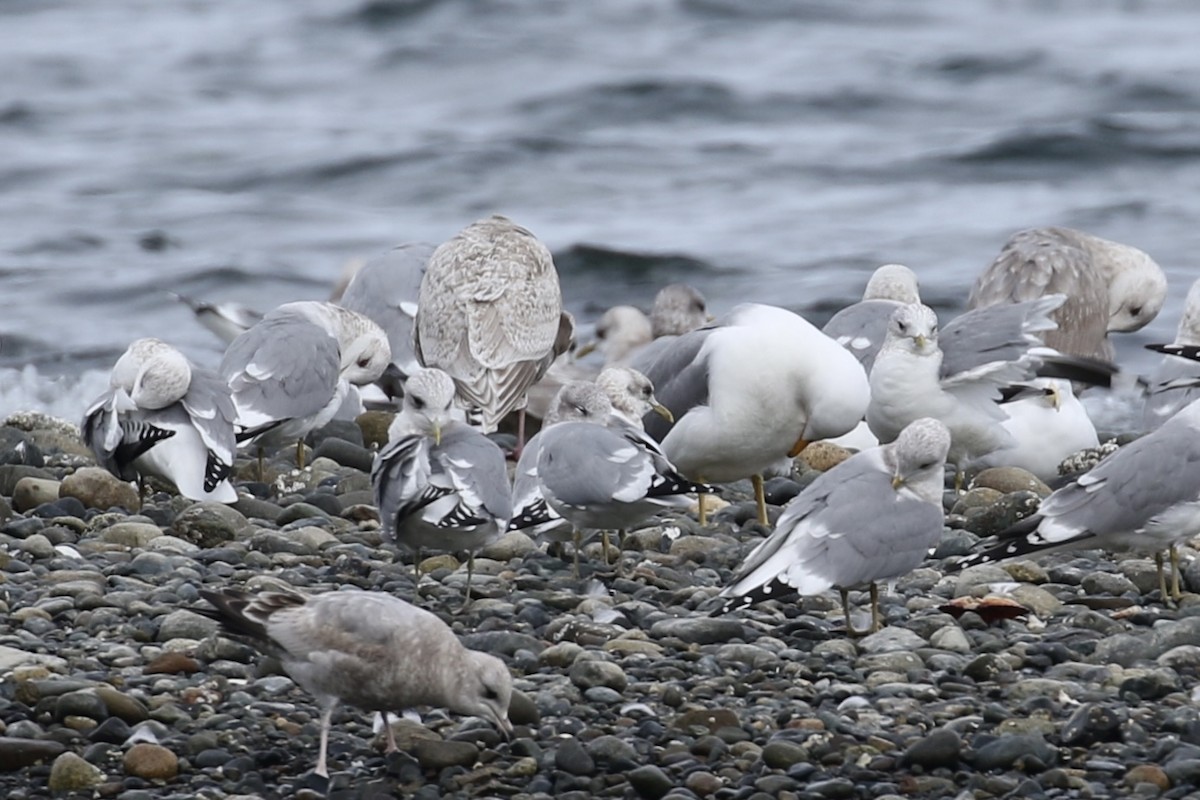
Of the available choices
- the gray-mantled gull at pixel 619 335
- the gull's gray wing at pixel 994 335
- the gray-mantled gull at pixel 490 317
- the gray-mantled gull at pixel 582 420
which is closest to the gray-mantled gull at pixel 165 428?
the gray-mantled gull at pixel 582 420

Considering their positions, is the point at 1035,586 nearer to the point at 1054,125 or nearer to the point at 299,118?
the point at 1054,125

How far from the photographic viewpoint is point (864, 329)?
848cm

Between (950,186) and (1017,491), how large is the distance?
11.1 metres

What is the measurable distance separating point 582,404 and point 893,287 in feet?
10.4

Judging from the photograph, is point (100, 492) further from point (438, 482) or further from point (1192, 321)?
point (1192, 321)

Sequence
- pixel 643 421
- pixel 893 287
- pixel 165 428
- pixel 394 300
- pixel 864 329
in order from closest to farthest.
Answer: pixel 165 428
pixel 643 421
pixel 864 329
pixel 893 287
pixel 394 300

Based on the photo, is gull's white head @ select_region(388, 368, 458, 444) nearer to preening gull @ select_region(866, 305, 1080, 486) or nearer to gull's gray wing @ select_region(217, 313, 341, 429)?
gull's gray wing @ select_region(217, 313, 341, 429)

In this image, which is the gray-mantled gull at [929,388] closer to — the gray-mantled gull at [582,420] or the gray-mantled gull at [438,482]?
the gray-mantled gull at [582,420]

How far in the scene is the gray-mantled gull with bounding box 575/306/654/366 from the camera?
41.1 ft

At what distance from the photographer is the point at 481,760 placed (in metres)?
4.73

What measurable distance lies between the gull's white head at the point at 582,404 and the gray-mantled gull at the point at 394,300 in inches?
131

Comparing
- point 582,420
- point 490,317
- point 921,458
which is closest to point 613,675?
point 921,458

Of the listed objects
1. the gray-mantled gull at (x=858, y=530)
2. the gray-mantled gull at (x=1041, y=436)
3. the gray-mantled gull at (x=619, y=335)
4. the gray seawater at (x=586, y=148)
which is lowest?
the gray seawater at (x=586, y=148)

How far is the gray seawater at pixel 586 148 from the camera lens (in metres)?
15.6
